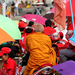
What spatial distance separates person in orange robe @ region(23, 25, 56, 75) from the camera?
3514 millimetres

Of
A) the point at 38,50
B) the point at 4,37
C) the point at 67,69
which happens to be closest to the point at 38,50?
the point at 38,50

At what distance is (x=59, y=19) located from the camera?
3855mm

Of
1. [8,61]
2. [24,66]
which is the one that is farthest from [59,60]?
[8,61]

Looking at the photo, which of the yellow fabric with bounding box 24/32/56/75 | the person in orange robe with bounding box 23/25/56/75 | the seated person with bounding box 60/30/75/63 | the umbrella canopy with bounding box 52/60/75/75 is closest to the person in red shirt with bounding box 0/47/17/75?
the person in orange robe with bounding box 23/25/56/75

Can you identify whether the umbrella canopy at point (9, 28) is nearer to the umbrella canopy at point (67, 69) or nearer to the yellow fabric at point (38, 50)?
the yellow fabric at point (38, 50)

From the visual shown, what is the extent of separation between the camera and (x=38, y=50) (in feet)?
11.7

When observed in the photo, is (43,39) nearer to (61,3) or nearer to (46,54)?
(46,54)

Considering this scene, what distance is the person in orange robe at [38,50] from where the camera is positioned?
11.5 ft

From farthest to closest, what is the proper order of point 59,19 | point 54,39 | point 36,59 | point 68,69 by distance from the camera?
point 54,39
point 59,19
point 36,59
point 68,69

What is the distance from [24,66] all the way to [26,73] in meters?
0.35

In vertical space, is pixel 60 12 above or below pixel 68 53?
above

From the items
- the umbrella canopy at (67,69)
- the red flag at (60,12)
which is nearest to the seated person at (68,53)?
the red flag at (60,12)

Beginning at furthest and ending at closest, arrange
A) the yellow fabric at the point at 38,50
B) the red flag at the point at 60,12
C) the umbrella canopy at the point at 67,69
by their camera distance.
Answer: the red flag at the point at 60,12, the yellow fabric at the point at 38,50, the umbrella canopy at the point at 67,69

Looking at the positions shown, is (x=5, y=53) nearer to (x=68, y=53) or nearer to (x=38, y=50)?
(x=38, y=50)
